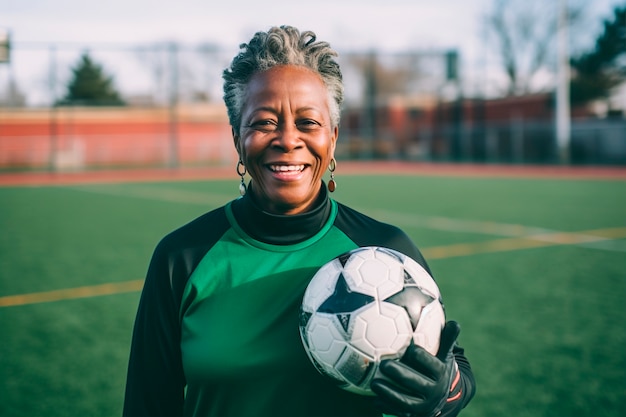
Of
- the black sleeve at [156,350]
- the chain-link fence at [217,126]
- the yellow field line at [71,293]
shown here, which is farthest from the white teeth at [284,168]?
the chain-link fence at [217,126]

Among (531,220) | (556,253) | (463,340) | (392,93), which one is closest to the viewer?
(463,340)

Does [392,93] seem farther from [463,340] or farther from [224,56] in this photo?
[463,340]

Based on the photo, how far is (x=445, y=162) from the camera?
35.3 meters

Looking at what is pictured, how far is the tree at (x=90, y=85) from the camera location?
106 ft

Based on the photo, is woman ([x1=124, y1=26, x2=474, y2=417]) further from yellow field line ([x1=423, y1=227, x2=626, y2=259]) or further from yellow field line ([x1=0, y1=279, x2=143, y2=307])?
yellow field line ([x1=423, y1=227, x2=626, y2=259])

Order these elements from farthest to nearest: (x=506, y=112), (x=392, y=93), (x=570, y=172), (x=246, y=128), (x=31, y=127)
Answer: (x=392, y=93) < (x=506, y=112) < (x=31, y=127) < (x=570, y=172) < (x=246, y=128)

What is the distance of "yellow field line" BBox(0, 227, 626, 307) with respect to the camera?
6625 millimetres

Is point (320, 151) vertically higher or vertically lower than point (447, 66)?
lower

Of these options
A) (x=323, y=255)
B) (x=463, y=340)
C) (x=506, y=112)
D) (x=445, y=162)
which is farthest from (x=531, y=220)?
(x=506, y=112)

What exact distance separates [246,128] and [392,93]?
45.4 m

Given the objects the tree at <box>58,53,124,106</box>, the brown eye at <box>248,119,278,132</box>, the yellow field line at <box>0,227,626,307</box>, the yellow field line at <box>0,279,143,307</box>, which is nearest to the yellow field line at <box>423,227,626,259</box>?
the yellow field line at <box>0,227,626,307</box>

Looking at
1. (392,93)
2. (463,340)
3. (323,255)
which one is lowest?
(463,340)

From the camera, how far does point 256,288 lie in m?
1.86

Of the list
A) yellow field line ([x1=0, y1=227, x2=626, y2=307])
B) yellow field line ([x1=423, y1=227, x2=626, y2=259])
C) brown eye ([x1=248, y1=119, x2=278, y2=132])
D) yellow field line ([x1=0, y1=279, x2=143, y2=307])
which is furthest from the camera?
yellow field line ([x1=423, y1=227, x2=626, y2=259])
